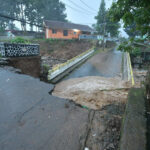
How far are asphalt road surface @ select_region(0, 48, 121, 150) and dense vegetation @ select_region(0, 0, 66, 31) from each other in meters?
36.4

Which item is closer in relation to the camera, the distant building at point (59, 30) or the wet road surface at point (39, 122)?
the wet road surface at point (39, 122)

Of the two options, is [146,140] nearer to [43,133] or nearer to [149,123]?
Answer: [149,123]

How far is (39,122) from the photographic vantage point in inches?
68.8

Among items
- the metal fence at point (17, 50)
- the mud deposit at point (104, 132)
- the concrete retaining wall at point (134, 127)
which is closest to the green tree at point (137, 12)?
the concrete retaining wall at point (134, 127)

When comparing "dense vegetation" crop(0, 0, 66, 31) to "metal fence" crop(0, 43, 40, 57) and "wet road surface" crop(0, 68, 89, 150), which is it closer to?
"metal fence" crop(0, 43, 40, 57)

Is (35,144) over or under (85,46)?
under

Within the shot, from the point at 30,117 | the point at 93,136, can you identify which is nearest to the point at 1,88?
the point at 30,117

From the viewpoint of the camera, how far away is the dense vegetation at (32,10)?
33.9 m

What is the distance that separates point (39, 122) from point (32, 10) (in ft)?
139

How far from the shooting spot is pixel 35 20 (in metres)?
37.6

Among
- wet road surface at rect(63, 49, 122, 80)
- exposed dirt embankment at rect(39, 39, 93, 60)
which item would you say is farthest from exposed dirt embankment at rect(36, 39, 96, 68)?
wet road surface at rect(63, 49, 122, 80)

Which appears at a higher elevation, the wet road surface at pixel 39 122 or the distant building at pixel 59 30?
the distant building at pixel 59 30

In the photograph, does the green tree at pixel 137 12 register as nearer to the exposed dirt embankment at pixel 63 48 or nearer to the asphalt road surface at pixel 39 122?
the asphalt road surface at pixel 39 122

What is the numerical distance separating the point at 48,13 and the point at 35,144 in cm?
4597
